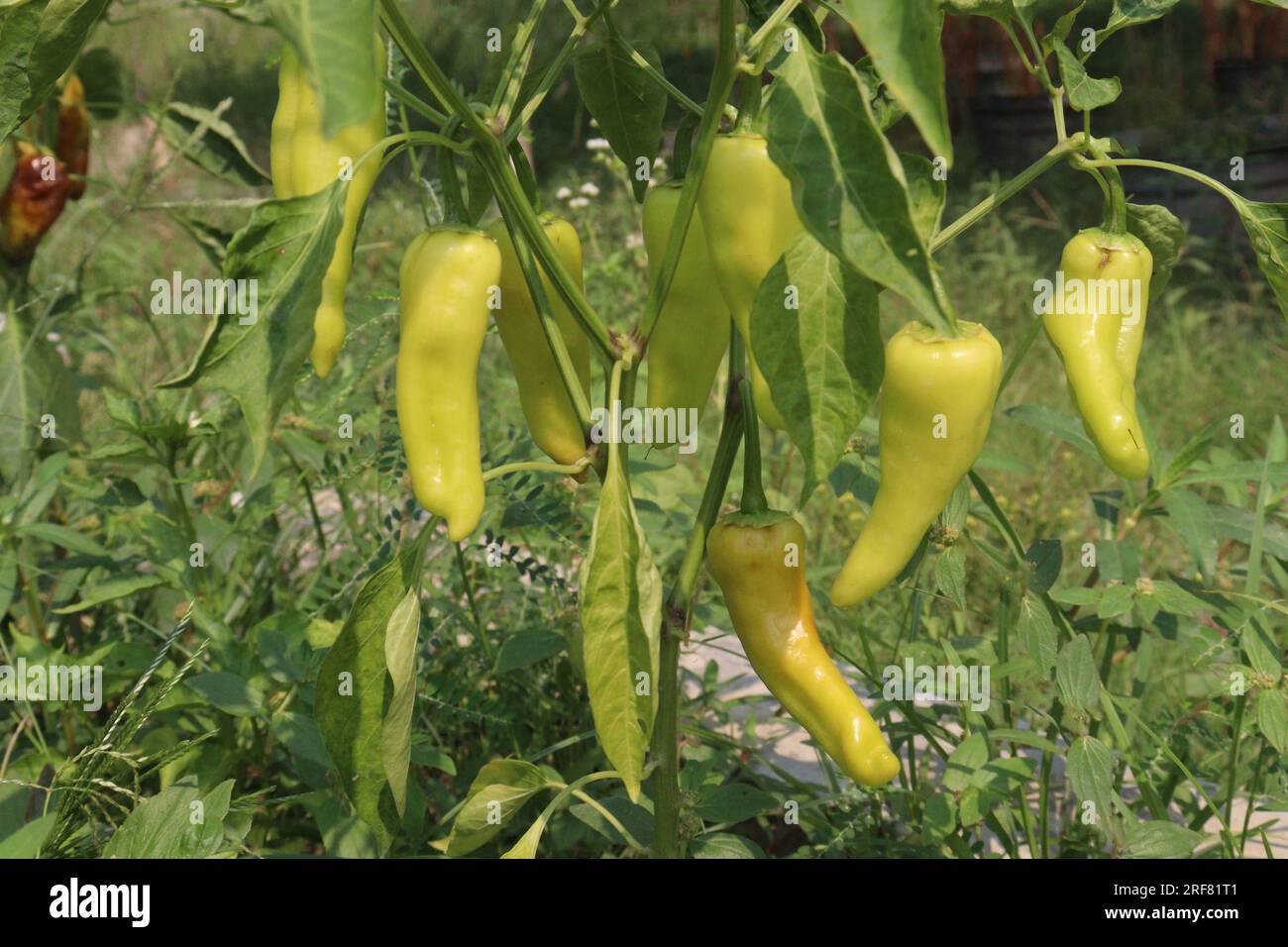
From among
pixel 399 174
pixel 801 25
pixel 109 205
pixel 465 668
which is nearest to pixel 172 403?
pixel 465 668

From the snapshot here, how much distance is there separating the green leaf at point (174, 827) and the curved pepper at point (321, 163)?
40 cm

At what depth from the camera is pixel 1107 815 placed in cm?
100

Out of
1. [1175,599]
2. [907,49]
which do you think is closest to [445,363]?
[907,49]

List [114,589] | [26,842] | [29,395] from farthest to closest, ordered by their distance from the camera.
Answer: [29,395], [114,589], [26,842]

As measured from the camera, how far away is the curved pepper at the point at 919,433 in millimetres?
754

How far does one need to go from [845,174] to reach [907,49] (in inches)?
2.7

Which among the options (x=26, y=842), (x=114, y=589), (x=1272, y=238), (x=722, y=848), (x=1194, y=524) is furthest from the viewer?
(x=114, y=589)

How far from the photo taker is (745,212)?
0.76 meters

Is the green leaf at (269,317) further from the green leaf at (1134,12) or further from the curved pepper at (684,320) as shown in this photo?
the green leaf at (1134,12)

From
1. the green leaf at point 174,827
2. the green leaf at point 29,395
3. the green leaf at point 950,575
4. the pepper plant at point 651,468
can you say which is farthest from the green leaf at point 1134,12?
the green leaf at point 29,395

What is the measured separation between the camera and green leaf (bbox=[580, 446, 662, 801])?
0.77 m

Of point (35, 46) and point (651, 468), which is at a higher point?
point (35, 46)

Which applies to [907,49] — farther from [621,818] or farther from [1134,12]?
[621,818]

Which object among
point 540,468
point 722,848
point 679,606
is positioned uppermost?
point 540,468
